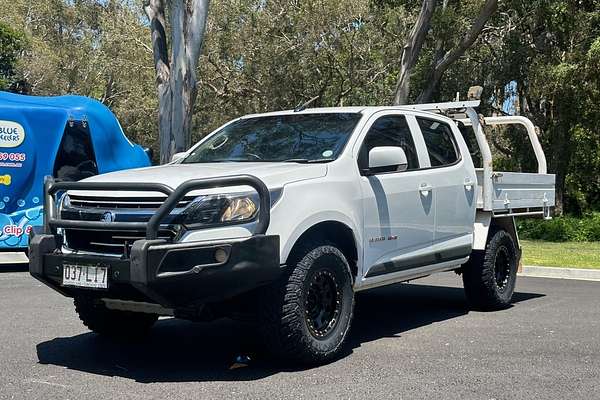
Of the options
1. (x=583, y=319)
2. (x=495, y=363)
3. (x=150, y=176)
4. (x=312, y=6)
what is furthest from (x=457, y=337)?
(x=312, y=6)

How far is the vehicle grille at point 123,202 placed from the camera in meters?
5.43

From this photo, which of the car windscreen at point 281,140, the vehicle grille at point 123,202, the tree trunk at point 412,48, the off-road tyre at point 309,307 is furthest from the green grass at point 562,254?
the vehicle grille at point 123,202

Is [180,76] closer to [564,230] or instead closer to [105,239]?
[564,230]

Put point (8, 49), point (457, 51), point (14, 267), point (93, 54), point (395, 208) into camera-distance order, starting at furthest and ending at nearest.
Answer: point (93, 54)
point (8, 49)
point (457, 51)
point (14, 267)
point (395, 208)

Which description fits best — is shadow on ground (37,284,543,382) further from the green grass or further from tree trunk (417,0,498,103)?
tree trunk (417,0,498,103)

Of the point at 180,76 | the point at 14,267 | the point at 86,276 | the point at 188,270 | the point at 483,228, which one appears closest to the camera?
the point at 188,270

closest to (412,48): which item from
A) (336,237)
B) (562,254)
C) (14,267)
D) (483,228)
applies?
(562,254)

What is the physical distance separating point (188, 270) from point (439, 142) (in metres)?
3.67

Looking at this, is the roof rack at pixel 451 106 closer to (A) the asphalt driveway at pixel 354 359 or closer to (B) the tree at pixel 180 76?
(A) the asphalt driveway at pixel 354 359

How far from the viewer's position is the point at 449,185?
775 cm

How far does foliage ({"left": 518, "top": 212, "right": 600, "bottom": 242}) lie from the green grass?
723 millimetres

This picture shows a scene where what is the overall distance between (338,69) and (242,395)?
84.6 feet

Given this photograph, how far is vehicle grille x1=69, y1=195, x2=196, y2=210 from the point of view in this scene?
543cm

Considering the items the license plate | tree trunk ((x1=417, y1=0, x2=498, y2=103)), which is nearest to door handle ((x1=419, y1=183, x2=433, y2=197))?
the license plate
